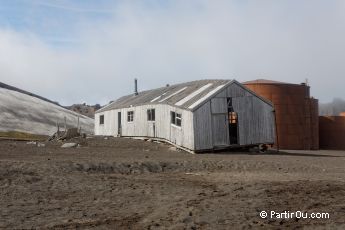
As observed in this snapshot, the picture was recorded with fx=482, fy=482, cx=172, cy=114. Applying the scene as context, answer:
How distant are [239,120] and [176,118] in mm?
3794

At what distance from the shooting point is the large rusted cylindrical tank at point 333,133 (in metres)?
41.5

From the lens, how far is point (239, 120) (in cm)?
2769

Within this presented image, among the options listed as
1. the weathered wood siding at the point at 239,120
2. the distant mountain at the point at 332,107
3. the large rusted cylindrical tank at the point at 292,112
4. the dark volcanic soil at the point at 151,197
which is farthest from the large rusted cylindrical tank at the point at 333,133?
the distant mountain at the point at 332,107

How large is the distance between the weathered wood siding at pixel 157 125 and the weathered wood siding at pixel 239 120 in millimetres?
690

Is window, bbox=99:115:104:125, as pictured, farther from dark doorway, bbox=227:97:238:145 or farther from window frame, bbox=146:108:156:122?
dark doorway, bbox=227:97:238:145

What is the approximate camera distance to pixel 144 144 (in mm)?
31031

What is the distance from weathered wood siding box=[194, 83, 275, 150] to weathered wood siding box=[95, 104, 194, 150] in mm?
690

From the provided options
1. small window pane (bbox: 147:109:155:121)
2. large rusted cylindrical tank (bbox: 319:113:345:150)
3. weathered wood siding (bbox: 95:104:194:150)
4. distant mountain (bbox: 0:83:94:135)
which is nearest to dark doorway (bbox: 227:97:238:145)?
weathered wood siding (bbox: 95:104:194:150)

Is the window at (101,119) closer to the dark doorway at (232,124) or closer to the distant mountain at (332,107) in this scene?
the dark doorway at (232,124)

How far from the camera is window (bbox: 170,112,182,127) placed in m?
28.3

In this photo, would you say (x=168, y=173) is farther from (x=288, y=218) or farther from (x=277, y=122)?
(x=277, y=122)

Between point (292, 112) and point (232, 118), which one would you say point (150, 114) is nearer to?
point (232, 118)

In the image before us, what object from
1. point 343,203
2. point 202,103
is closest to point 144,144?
point 202,103

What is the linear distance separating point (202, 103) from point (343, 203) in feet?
53.9
